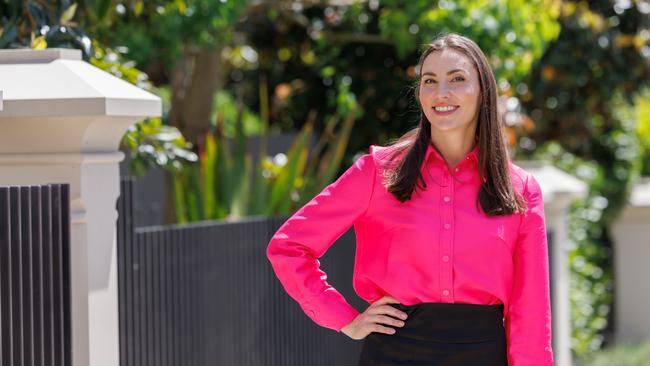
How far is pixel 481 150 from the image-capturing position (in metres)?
3.44

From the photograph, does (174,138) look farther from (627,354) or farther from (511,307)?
(627,354)

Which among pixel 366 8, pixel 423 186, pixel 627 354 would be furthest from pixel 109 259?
pixel 627 354

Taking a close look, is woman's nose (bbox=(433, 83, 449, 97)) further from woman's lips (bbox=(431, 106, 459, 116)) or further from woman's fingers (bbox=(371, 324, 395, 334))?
woman's fingers (bbox=(371, 324, 395, 334))

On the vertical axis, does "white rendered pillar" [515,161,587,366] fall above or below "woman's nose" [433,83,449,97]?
below

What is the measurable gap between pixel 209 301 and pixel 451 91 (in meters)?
2.14

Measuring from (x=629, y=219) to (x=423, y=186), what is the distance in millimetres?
8784

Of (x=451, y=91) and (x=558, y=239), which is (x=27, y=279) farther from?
(x=558, y=239)

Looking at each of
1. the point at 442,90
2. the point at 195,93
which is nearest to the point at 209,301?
the point at 442,90

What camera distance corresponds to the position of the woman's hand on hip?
338 centimetres

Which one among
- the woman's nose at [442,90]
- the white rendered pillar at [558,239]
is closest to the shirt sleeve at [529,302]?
the woman's nose at [442,90]

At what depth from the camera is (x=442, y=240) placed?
3.35 m

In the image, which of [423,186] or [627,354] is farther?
[627,354]

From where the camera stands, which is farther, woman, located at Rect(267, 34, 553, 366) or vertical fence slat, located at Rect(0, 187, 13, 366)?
woman, located at Rect(267, 34, 553, 366)

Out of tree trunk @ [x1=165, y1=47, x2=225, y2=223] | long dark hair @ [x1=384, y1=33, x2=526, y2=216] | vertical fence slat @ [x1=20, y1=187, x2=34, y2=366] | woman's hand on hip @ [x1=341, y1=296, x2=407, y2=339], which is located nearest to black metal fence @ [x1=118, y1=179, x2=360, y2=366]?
vertical fence slat @ [x1=20, y1=187, x2=34, y2=366]
